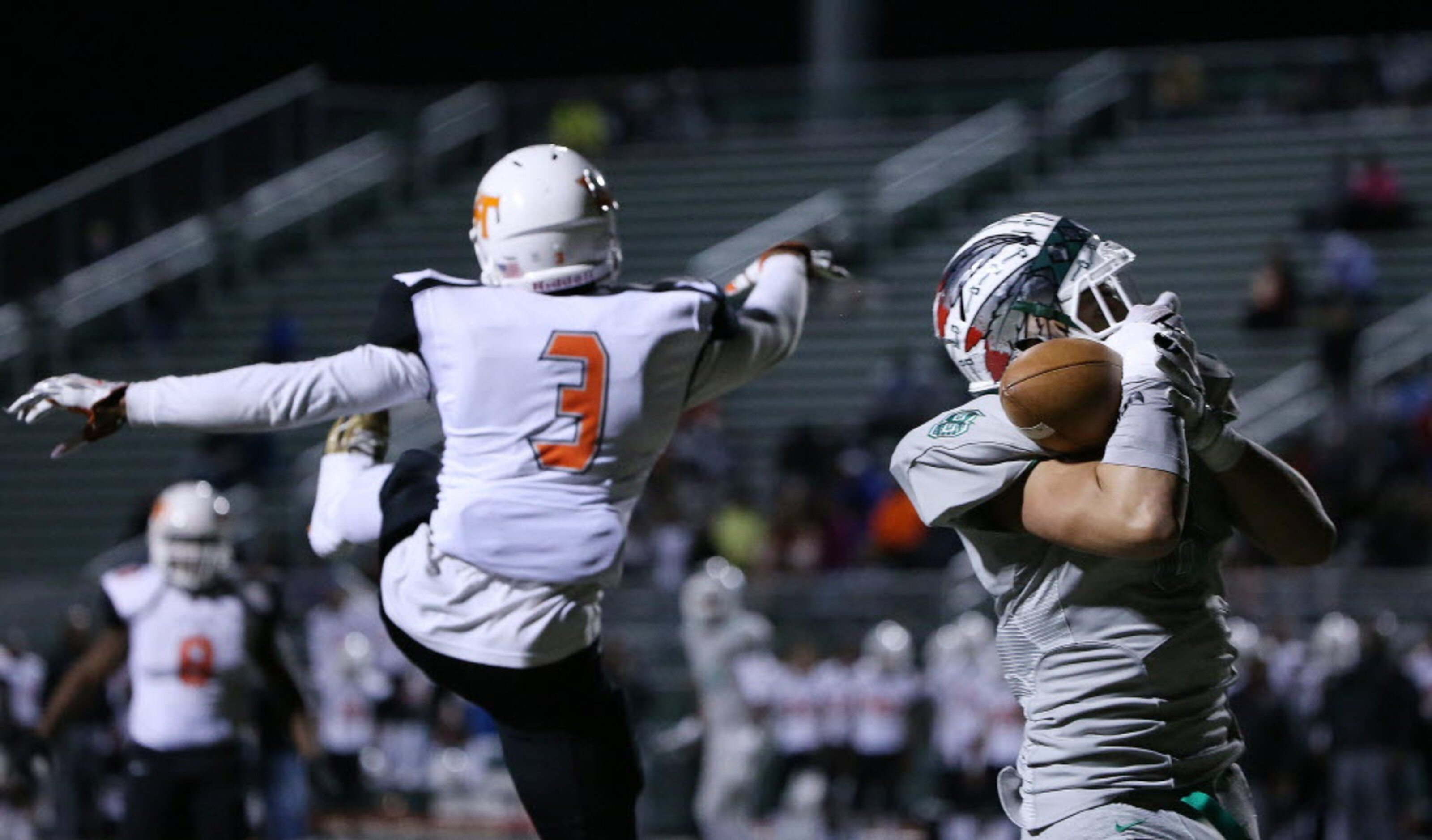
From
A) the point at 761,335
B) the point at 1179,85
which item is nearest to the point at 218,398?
the point at 761,335

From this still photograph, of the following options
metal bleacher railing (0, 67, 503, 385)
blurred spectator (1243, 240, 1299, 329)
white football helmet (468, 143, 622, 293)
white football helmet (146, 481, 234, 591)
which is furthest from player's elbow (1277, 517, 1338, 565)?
metal bleacher railing (0, 67, 503, 385)

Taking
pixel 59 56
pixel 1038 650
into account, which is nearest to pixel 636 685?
pixel 1038 650

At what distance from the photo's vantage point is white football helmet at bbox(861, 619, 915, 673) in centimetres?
1355

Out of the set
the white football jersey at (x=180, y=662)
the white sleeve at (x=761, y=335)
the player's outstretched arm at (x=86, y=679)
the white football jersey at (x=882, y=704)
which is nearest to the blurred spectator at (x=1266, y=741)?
the white football jersey at (x=882, y=704)

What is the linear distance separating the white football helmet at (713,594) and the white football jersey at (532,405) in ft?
28.6

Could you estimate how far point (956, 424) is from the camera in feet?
11.4

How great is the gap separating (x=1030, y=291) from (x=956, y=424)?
0.84 feet

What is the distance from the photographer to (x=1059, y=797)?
3395 mm

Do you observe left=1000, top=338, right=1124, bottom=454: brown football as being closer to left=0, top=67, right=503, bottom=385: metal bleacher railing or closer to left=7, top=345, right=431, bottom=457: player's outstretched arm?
left=7, top=345, right=431, bottom=457: player's outstretched arm

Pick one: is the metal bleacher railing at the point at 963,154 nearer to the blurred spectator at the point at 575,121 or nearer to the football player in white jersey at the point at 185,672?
the blurred spectator at the point at 575,121

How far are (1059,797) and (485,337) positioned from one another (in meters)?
1.49

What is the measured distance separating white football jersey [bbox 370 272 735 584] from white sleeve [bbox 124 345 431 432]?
0.36ft

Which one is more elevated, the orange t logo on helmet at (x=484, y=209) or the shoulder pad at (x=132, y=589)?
the orange t logo on helmet at (x=484, y=209)

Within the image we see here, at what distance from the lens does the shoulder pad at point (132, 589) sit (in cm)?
775
